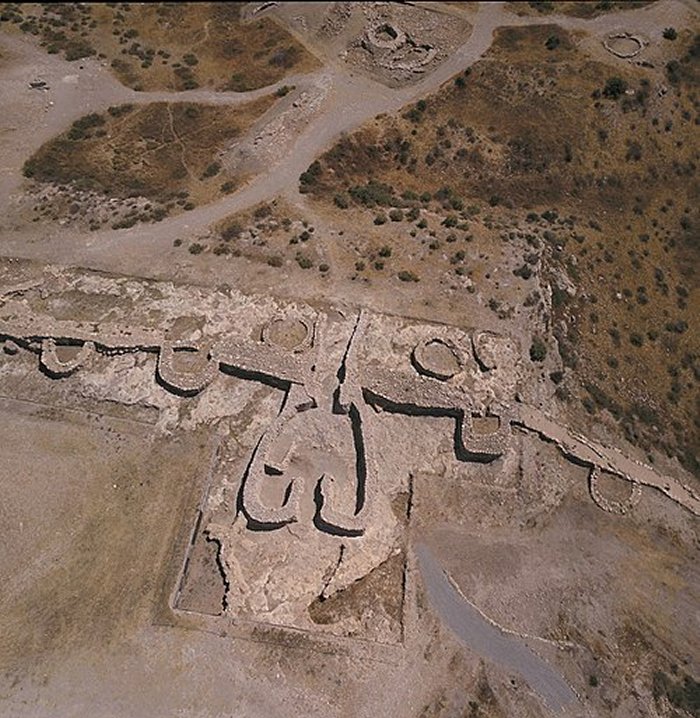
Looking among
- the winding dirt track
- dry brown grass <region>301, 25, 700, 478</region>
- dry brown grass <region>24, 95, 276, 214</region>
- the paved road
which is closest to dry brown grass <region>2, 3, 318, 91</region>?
the winding dirt track

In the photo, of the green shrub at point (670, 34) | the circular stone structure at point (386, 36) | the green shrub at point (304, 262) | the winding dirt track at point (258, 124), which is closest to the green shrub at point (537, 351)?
the green shrub at point (304, 262)

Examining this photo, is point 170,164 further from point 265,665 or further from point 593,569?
point 593,569

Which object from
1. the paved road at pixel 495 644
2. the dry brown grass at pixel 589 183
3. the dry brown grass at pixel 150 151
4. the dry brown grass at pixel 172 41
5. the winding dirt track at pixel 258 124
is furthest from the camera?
the dry brown grass at pixel 172 41

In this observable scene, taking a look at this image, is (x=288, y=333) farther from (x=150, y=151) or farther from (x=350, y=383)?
(x=150, y=151)

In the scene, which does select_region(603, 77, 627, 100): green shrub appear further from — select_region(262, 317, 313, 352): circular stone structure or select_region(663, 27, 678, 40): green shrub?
select_region(262, 317, 313, 352): circular stone structure

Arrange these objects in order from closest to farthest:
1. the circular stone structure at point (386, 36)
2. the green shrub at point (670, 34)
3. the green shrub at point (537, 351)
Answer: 1. the green shrub at point (537, 351)
2. the circular stone structure at point (386, 36)
3. the green shrub at point (670, 34)

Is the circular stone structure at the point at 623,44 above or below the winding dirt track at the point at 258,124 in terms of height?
above

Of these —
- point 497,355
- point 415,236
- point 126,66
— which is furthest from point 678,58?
point 126,66

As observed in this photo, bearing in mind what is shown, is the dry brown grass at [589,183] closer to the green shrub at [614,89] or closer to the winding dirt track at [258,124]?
the green shrub at [614,89]
